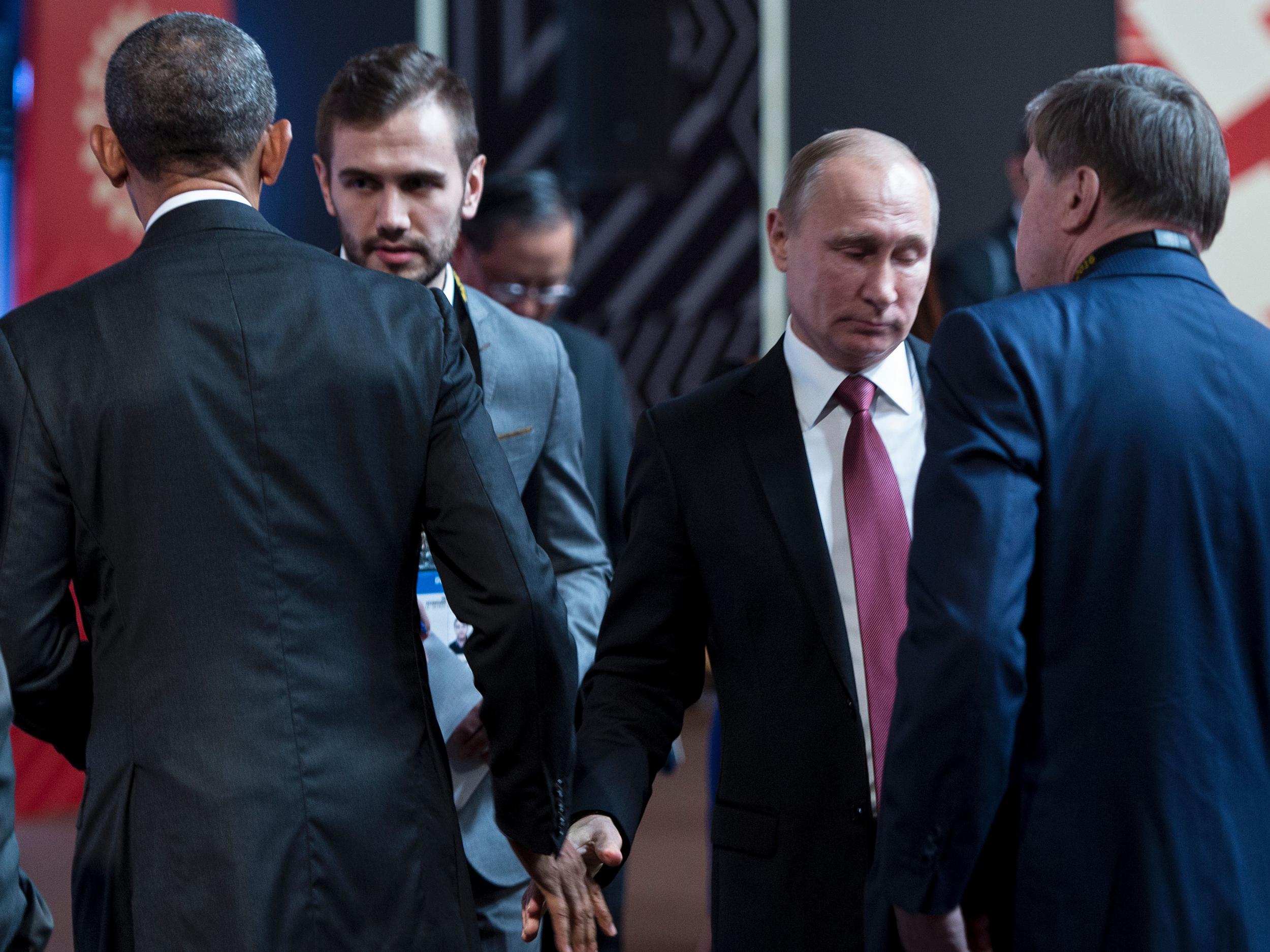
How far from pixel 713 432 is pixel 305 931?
80 cm

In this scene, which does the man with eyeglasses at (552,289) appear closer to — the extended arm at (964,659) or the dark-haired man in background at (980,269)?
the dark-haired man in background at (980,269)

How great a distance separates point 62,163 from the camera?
17.5 feet

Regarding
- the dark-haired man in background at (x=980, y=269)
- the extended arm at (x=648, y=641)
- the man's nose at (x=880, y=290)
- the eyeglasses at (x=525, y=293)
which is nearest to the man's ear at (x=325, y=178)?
the extended arm at (x=648, y=641)

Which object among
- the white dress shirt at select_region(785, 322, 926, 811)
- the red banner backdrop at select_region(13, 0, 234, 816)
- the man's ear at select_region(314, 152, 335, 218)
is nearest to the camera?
the white dress shirt at select_region(785, 322, 926, 811)

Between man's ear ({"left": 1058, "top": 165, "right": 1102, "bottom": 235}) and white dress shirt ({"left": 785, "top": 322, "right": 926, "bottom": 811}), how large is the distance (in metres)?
0.33

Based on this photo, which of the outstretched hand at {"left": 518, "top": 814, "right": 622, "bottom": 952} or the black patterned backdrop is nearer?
the outstretched hand at {"left": 518, "top": 814, "right": 622, "bottom": 952}

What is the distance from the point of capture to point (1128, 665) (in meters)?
1.52

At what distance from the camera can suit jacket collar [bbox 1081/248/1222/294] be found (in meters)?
1.64

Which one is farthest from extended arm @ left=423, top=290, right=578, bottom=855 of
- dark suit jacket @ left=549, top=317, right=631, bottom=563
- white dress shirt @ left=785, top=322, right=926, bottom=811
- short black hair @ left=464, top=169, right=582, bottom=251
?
short black hair @ left=464, top=169, right=582, bottom=251

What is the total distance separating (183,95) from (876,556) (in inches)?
39.4

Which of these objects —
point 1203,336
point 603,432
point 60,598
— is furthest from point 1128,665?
point 603,432

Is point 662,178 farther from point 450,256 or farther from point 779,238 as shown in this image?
point 779,238

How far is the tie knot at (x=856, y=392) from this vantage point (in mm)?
1904

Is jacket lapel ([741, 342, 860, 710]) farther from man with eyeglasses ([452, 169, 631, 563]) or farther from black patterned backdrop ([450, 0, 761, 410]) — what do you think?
black patterned backdrop ([450, 0, 761, 410])
